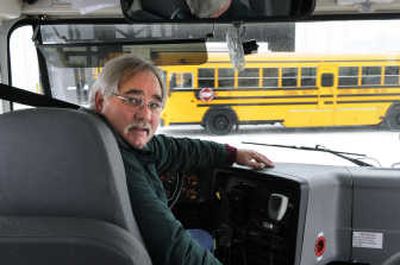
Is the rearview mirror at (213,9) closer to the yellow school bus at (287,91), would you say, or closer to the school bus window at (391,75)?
the yellow school bus at (287,91)

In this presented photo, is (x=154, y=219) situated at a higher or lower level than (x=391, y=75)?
lower

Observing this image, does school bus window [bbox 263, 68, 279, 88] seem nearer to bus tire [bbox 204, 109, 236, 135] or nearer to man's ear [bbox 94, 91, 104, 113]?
bus tire [bbox 204, 109, 236, 135]

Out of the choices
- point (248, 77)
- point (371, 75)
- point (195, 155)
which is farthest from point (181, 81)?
point (371, 75)

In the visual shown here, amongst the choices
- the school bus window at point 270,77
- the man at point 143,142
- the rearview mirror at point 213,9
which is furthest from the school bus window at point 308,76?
the man at point 143,142

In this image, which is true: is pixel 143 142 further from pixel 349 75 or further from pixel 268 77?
pixel 349 75

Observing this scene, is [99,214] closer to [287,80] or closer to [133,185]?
[133,185]

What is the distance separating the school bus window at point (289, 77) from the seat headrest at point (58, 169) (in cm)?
169

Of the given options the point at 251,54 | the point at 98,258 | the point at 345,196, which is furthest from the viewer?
the point at 251,54

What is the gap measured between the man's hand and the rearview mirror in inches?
25.5

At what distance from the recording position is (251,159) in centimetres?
255

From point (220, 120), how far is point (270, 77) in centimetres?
39

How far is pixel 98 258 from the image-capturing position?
4.16ft

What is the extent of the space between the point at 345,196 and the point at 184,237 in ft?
4.06

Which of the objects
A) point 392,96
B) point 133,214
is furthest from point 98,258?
point 392,96
